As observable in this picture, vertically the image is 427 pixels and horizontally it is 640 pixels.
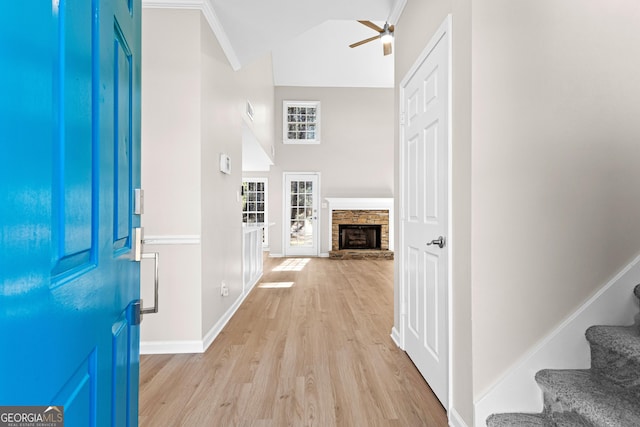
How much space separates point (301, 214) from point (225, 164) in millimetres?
5514

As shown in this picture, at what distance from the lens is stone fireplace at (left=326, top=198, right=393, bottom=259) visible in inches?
334

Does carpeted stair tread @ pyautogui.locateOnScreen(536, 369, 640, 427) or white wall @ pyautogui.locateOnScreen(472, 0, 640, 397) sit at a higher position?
white wall @ pyautogui.locateOnScreen(472, 0, 640, 397)

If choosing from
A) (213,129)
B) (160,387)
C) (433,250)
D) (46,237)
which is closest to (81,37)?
(46,237)

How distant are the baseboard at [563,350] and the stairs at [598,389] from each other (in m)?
0.03

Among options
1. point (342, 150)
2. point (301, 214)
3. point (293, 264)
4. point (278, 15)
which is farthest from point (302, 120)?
point (278, 15)

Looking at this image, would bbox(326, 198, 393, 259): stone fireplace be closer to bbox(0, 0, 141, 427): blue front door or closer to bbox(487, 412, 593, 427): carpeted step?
bbox(487, 412, 593, 427): carpeted step

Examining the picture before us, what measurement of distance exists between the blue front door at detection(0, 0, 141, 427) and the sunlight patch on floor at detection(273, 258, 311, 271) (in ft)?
19.5

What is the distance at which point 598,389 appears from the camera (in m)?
1.40

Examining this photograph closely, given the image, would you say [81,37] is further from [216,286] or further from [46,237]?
[216,286]

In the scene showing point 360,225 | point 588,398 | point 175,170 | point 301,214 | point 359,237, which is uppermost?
point 175,170

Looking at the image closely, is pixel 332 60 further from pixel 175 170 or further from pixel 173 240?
pixel 173 240

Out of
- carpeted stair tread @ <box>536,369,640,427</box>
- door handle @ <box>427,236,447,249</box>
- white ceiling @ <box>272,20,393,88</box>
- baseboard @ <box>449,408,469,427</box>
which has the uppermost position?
white ceiling @ <box>272,20,393,88</box>

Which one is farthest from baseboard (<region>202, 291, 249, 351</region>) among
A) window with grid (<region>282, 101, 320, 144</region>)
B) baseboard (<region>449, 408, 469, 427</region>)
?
window with grid (<region>282, 101, 320, 144</region>)

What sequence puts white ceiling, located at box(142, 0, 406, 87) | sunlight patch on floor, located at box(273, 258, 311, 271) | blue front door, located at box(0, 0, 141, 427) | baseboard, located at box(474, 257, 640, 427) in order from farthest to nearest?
1. sunlight patch on floor, located at box(273, 258, 311, 271)
2. white ceiling, located at box(142, 0, 406, 87)
3. baseboard, located at box(474, 257, 640, 427)
4. blue front door, located at box(0, 0, 141, 427)
